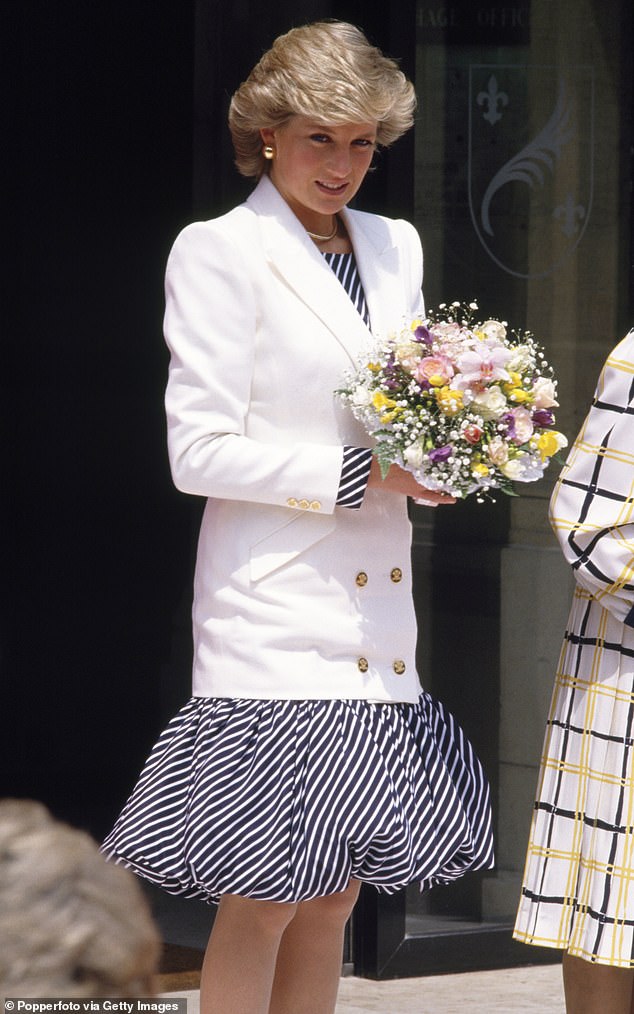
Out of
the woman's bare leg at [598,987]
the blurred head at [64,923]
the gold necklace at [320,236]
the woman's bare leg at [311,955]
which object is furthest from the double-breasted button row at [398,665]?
the blurred head at [64,923]

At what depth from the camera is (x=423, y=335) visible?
2.88m

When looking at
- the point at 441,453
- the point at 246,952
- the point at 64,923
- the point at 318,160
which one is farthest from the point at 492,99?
the point at 64,923

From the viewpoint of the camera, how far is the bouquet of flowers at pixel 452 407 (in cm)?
283

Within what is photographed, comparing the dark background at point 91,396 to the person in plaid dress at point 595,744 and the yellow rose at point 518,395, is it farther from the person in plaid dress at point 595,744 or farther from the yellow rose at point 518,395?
the yellow rose at point 518,395

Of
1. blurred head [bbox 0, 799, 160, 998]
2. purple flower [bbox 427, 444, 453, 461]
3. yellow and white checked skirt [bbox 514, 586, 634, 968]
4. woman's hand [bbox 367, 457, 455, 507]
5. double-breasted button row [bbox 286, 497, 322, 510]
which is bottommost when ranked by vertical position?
yellow and white checked skirt [bbox 514, 586, 634, 968]

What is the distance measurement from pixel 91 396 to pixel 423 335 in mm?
3179

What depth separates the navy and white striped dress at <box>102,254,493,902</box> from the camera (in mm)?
2879

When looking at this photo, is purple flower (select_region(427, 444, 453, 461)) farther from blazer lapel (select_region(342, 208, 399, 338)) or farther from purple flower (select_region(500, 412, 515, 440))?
blazer lapel (select_region(342, 208, 399, 338))

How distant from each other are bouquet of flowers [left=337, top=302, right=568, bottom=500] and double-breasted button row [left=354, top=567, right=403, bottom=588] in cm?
25

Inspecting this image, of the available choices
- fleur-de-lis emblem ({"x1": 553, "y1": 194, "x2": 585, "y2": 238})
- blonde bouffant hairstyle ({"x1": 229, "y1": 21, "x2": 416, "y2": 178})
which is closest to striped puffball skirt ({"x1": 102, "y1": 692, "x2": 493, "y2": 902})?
blonde bouffant hairstyle ({"x1": 229, "y1": 21, "x2": 416, "y2": 178})

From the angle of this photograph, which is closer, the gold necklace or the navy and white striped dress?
the navy and white striped dress

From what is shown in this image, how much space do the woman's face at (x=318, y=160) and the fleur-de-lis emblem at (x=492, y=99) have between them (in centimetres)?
153

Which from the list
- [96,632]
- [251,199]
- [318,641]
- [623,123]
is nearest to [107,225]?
[96,632]

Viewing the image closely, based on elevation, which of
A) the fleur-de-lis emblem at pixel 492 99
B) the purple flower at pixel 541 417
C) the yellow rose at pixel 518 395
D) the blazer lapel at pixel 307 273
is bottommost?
the purple flower at pixel 541 417
